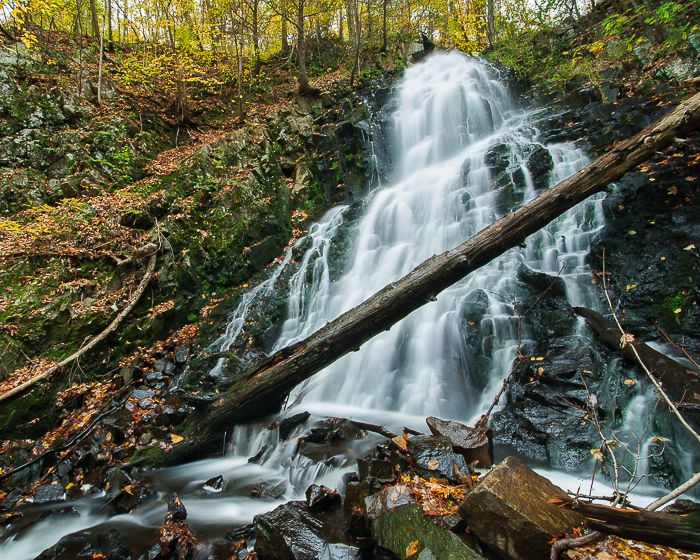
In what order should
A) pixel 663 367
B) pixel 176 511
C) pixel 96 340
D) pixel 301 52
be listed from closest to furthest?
pixel 176 511
pixel 663 367
pixel 96 340
pixel 301 52

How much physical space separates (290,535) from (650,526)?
2.37 m

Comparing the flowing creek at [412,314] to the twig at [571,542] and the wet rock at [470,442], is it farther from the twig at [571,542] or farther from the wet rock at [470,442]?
the twig at [571,542]

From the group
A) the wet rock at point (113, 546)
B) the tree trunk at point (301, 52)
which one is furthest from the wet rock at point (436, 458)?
the tree trunk at point (301, 52)

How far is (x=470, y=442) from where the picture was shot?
371 cm

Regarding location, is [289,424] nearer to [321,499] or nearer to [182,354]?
[321,499]

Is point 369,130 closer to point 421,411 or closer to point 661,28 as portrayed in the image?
point 661,28

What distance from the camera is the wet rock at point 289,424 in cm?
512

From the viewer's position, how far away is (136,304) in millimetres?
7914

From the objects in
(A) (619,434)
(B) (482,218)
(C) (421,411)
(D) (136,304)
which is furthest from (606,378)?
(D) (136,304)

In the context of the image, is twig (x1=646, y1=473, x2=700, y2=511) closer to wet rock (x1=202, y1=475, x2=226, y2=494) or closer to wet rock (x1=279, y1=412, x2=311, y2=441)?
wet rock (x1=279, y1=412, x2=311, y2=441)

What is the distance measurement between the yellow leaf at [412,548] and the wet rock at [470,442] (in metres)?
1.34

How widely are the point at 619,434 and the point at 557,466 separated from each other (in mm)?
802

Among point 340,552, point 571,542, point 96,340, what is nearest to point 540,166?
point 571,542

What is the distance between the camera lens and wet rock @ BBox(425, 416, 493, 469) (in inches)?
143
